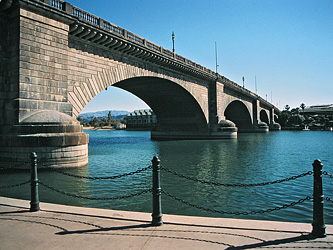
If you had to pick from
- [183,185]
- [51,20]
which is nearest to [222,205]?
[183,185]

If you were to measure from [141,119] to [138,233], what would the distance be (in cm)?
12606

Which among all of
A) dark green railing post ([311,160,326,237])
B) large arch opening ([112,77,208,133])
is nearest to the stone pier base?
dark green railing post ([311,160,326,237])

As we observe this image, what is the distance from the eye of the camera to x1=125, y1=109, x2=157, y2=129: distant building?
12456 centimetres

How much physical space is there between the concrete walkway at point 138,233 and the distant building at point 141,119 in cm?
11614

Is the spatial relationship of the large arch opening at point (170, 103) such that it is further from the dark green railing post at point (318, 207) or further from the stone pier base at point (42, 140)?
the dark green railing post at point (318, 207)

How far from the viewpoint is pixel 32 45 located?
1437 cm

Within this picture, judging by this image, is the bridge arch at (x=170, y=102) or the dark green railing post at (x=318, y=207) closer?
the dark green railing post at (x=318, y=207)

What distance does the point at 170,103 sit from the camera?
40219 millimetres

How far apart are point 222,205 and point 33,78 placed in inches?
479

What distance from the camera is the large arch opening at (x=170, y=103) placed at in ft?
106

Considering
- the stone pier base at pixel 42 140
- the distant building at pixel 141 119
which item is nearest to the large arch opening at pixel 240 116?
the stone pier base at pixel 42 140

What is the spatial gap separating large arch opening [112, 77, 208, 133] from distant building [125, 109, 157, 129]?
254ft

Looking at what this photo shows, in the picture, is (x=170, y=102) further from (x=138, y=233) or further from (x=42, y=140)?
(x=138, y=233)

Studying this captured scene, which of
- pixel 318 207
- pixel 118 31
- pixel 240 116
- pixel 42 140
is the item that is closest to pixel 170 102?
pixel 118 31
